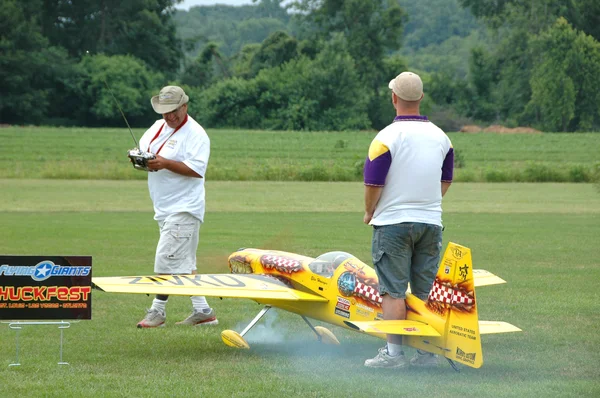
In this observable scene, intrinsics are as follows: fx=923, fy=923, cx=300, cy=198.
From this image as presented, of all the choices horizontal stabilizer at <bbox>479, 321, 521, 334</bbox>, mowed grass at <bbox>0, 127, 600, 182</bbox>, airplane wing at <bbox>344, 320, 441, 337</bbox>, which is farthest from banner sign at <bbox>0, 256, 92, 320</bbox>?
mowed grass at <bbox>0, 127, 600, 182</bbox>

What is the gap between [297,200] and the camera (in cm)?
2759

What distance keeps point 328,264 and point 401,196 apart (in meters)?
1.15

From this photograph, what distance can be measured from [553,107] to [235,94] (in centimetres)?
2644

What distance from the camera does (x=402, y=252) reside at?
6.60 m

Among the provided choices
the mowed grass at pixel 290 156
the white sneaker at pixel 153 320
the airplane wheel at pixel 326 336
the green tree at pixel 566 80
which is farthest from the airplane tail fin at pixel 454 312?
the green tree at pixel 566 80

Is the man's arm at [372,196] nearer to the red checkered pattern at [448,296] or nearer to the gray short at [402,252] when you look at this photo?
the gray short at [402,252]

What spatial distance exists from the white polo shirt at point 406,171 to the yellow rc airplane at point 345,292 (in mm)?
375

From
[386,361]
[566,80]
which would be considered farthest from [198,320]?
[566,80]

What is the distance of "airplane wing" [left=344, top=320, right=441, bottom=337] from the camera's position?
6.29 meters

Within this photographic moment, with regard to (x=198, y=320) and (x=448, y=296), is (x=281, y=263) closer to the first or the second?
(x=198, y=320)

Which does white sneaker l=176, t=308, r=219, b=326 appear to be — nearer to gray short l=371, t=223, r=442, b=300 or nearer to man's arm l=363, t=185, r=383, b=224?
gray short l=371, t=223, r=442, b=300

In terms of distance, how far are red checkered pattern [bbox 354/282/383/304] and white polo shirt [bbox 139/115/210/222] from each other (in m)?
2.04

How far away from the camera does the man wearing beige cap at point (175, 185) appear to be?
834 centimetres

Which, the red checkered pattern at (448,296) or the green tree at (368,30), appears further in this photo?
the green tree at (368,30)
